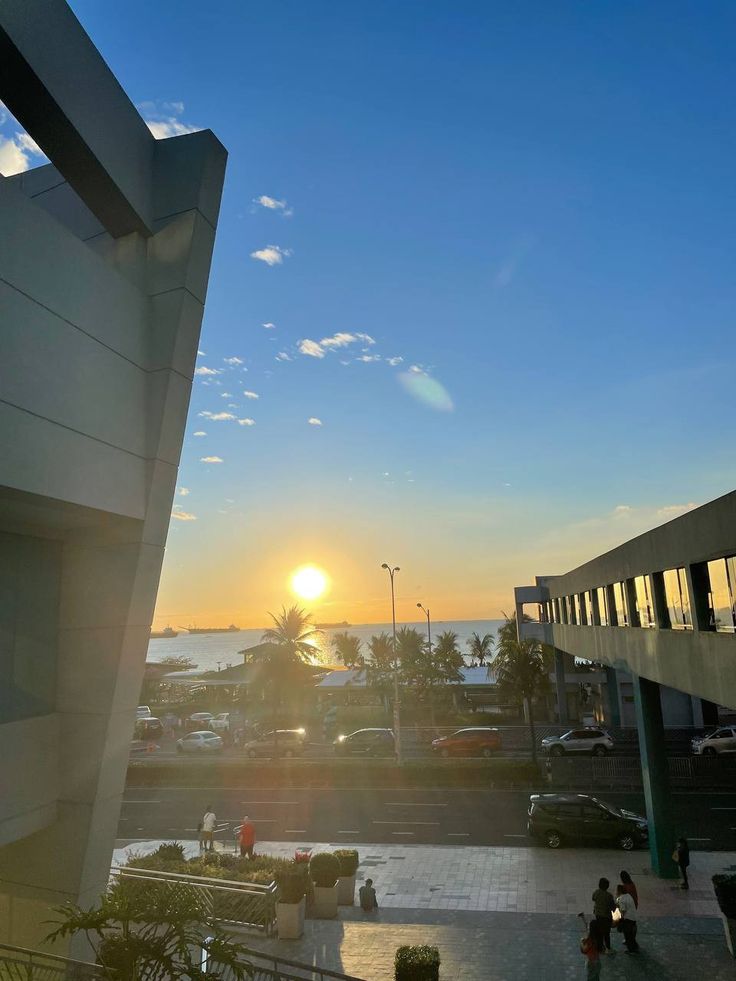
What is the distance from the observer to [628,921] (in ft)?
43.7

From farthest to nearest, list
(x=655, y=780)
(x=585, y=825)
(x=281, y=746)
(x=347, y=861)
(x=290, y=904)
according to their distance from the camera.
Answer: (x=281, y=746), (x=585, y=825), (x=655, y=780), (x=347, y=861), (x=290, y=904)

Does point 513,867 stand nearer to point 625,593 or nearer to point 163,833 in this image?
point 625,593

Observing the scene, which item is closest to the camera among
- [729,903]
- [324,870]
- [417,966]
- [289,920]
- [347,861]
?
[417,966]

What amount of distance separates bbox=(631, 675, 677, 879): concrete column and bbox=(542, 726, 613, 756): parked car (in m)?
15.1

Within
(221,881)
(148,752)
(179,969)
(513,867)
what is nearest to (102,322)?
(179,969)

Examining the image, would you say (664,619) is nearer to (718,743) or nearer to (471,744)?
(718,743)

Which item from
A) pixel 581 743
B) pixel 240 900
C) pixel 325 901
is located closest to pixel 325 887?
pixel 325 901

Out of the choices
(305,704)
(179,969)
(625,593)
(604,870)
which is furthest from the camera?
(305,704)

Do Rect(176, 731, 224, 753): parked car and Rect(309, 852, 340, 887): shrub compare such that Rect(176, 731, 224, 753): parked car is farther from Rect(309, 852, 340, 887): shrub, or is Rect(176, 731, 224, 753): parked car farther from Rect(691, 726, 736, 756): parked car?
Rect(691, 726, 736, 756): parked car

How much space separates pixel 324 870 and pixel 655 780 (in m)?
9.58

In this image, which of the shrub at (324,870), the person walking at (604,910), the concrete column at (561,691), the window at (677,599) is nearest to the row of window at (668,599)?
the window at (677,599)

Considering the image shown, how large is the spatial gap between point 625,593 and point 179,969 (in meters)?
16.4

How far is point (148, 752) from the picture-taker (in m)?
39.2

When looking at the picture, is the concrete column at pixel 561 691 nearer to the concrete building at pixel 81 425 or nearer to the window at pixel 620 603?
the window at pixel 620 603
